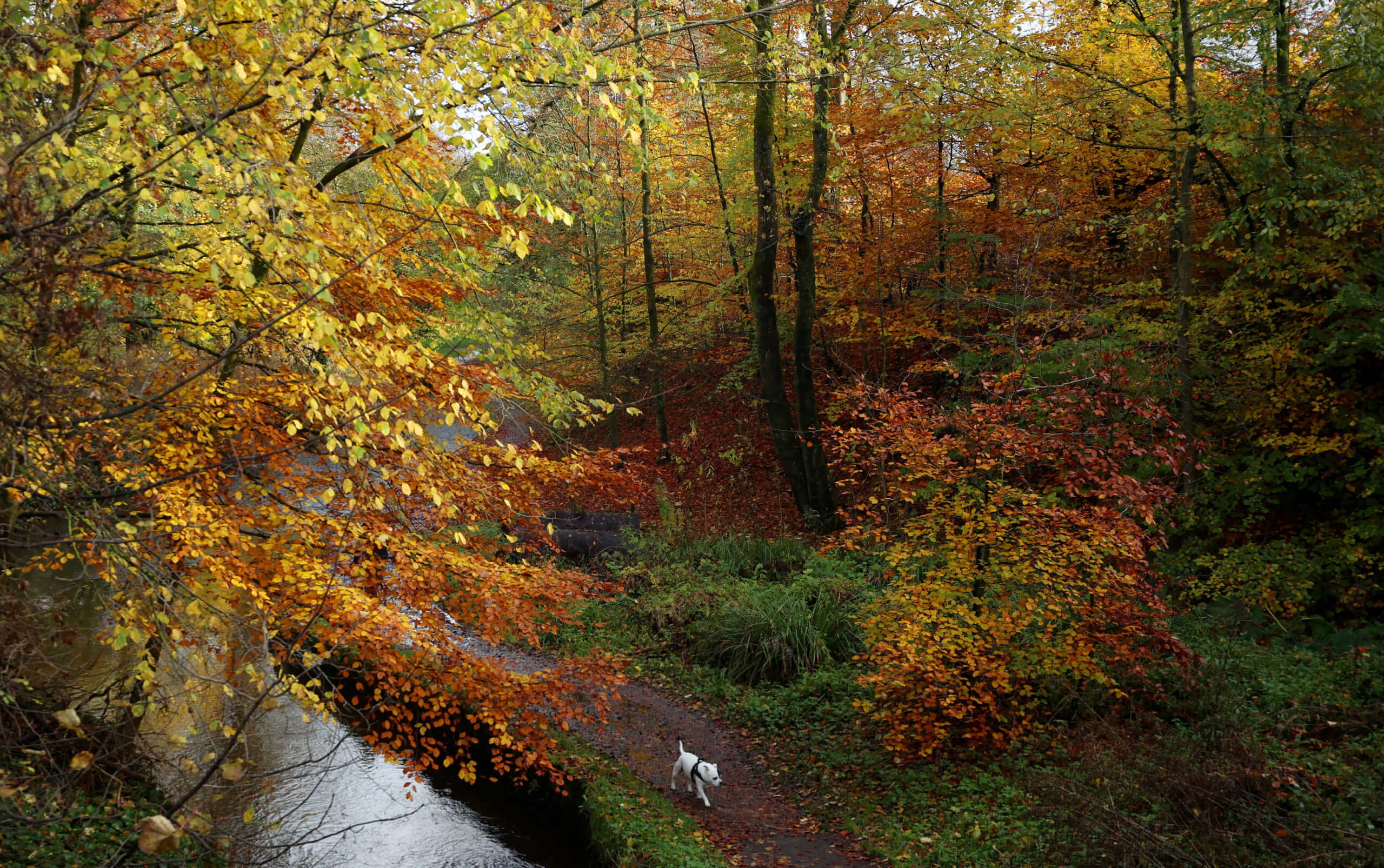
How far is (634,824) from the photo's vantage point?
22.8 ft

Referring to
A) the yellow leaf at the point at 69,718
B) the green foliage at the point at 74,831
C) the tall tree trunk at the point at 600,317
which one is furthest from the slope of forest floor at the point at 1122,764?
the tall tree trunk at the point at 600,317

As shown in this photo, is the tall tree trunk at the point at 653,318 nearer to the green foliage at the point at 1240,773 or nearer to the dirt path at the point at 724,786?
the dirt path at the point at 724,786

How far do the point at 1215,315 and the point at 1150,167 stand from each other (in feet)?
13.6

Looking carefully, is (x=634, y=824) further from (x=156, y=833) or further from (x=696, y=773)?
(x=156, y=833)

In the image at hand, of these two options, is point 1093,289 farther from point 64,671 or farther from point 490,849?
point 64,671

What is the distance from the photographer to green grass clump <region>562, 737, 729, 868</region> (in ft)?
21.1

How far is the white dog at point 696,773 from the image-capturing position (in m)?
7.48

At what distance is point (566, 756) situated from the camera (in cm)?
812

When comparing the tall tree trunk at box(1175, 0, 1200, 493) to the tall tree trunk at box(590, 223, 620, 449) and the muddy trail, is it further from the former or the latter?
the tall tree trunk at box(590, 223, 620, 449)

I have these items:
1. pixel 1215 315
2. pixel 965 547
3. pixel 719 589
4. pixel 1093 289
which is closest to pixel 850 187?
pixel 1093 289

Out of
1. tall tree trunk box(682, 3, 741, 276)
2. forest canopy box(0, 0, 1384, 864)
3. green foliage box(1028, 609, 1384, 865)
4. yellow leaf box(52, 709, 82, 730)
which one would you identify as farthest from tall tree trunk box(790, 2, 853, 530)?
yellow leaf box(52, 709, 82, 730)

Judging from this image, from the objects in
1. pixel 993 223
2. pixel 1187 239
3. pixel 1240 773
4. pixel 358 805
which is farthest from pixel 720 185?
pixel 1240 773

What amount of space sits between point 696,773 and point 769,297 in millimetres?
8510

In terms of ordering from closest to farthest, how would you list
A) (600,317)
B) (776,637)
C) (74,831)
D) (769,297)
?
(74,831) → (776,637) → (769,297) → (600,317)
